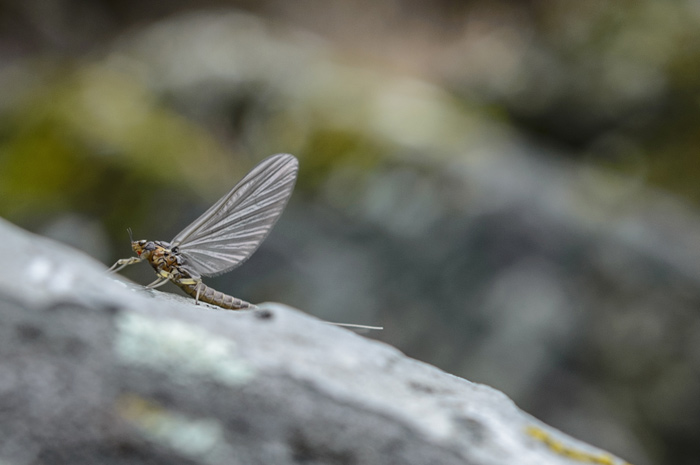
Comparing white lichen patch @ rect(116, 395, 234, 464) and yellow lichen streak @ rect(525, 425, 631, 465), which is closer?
white lichen patch @ rect(116, 395, 234, 464)

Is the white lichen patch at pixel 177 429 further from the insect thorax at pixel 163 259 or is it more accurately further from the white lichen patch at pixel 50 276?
the insect thorax at pixel 163 259

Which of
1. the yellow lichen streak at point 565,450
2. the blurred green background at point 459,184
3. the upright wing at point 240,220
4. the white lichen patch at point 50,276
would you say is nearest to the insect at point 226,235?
the upright wing at point 240,220

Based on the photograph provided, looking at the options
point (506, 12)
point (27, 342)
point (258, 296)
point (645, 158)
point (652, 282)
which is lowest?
point (27, 342)

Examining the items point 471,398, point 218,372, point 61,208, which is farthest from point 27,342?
point 61,208

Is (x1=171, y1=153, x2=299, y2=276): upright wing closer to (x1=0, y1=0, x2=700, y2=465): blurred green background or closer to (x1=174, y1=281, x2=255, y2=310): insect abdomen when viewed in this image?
(x1=174, y1=281, x2=255, y2=310): insect abdomen

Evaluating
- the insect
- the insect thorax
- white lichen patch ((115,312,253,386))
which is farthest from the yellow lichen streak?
the insect thorax

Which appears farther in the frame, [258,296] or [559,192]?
[559,192]

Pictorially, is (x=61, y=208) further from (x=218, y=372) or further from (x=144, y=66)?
(x=218, y=372)
